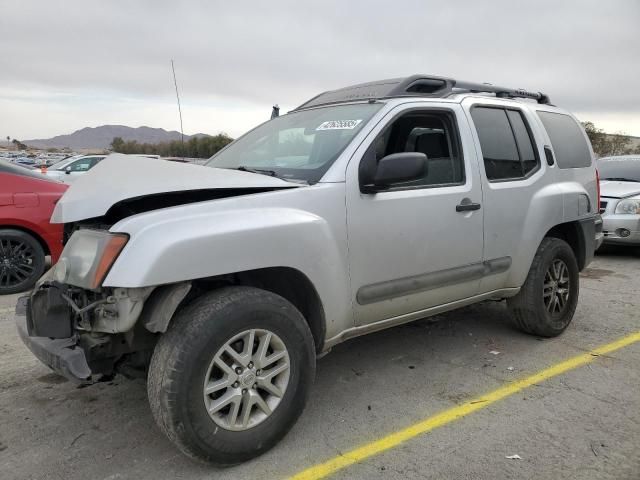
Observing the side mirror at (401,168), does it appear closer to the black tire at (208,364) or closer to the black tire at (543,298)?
the black tire at (208,364)

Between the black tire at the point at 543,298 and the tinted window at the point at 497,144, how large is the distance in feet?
2.40

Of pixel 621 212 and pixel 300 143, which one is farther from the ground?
pixel 300 143

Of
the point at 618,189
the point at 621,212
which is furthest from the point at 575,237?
the point at 618,189

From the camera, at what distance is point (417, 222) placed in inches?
133

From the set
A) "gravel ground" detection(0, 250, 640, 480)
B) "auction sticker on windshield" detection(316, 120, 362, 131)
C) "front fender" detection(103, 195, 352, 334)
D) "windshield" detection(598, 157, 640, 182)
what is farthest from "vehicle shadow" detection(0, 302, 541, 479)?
"windshield" detection(598, 157, 640, 182)

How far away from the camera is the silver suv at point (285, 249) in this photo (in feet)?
8.24

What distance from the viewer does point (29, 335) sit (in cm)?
288

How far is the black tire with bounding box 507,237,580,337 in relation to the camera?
4336mm

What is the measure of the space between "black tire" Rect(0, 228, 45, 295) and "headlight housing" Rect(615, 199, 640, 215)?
809 centimetres

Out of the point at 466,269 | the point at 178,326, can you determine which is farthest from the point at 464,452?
the point at 178,326

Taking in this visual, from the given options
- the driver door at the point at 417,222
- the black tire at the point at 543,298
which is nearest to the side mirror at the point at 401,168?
the driver door at the point at 417,222

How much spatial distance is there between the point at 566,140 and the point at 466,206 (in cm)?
171

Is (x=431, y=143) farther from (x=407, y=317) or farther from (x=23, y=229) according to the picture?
(x=23, y=229)

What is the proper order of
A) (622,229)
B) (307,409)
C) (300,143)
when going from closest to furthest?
(307,409) → (300,143) → (622,229)
